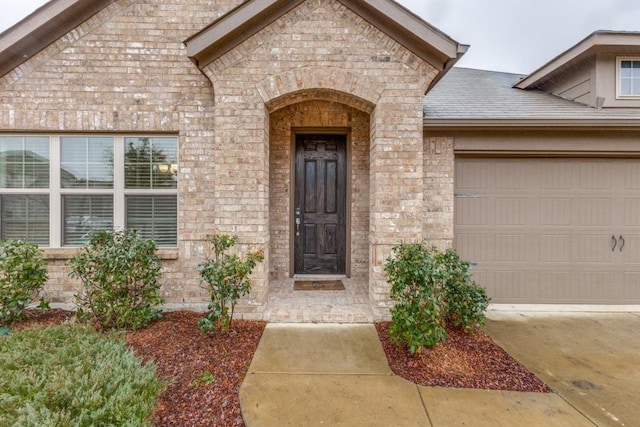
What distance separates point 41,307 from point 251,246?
271 cm

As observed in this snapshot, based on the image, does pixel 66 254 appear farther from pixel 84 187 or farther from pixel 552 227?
pixel 552 227

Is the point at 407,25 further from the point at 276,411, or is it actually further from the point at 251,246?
the point at 276,411

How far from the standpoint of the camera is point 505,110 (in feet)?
15.9

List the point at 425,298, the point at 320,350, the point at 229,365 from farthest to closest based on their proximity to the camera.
→ the point at 320,350 < the point at 425,298 < the point at 229,365

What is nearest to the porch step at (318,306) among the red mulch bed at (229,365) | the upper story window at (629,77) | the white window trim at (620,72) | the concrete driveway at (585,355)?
the red mulch bed at (229,365)

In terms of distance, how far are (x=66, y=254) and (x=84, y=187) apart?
3.16ft

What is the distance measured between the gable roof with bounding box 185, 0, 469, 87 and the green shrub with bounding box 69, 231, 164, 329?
2448mm

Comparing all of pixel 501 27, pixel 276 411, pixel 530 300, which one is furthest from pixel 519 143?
pixel 501 27

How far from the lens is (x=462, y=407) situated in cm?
257

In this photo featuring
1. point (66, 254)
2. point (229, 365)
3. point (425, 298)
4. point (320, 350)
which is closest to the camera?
point (229, 365)

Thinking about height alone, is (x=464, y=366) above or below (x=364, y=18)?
below

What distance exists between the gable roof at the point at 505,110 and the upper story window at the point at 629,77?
0.35 metres

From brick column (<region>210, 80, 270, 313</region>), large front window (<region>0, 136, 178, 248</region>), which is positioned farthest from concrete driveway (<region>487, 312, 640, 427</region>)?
large front window (<region>0, 136, 178, 248</region>)

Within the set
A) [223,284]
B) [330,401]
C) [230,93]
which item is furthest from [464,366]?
[230,93]
